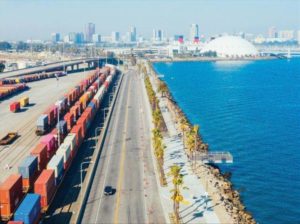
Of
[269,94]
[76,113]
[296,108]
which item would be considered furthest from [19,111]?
[269,94]

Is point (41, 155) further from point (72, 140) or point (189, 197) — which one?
point (189, 197)

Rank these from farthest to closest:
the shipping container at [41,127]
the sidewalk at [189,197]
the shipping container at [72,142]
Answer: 1. the shipping container at [41,127]
2. the shipping container at [72,142]
3. the sidewalk at [189,197]

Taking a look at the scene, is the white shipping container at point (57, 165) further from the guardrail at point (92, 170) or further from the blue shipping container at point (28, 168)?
the guardrail at point (92, 170)

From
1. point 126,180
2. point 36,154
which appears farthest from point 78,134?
point 126,180

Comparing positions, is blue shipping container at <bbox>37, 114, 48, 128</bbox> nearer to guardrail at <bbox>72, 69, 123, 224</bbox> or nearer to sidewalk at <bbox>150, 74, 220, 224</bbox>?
guardrail at <bbox>72, 69, 123, 224</bbox>

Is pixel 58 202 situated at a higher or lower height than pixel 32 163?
lower

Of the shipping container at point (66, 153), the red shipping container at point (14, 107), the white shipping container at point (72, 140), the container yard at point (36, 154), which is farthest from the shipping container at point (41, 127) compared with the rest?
the red shipping container at point (14, 107)

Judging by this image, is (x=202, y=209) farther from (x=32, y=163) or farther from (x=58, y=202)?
(x=32, y=163)
